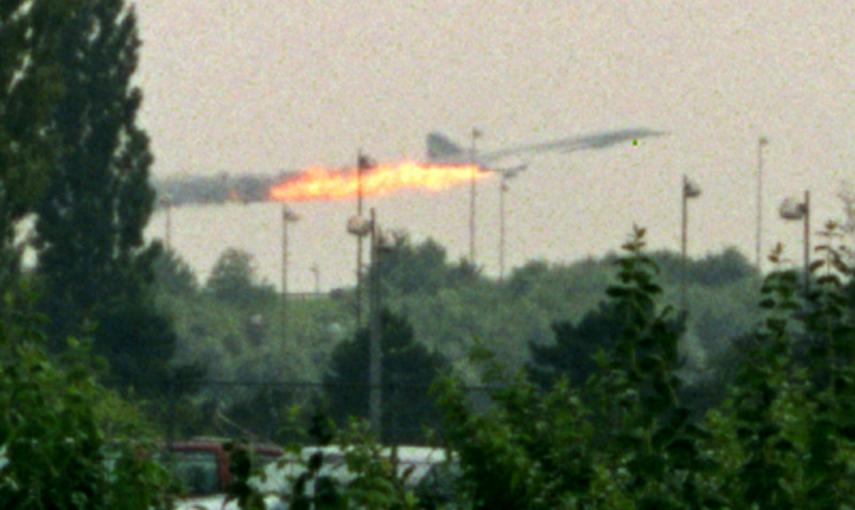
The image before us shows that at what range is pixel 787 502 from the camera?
8312 mm

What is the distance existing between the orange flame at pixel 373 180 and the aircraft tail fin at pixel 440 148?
154cm

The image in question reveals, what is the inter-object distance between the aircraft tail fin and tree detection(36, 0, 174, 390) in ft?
26.3

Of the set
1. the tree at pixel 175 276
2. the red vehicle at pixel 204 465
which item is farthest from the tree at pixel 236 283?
the red vehicle at pixel 204 465

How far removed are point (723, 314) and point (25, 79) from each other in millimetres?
49682

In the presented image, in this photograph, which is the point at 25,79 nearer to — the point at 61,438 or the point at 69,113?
the point at 69,113

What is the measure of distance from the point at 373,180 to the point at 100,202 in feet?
29.1

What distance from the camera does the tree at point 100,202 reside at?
67188 mm

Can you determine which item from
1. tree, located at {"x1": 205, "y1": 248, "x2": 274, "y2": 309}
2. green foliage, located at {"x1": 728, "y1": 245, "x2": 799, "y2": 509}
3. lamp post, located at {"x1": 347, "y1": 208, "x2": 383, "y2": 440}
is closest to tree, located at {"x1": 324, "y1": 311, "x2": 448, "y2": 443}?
lamp post, located at {"x1": 347, "y1": 208, "x2": 383, "y2": 440}

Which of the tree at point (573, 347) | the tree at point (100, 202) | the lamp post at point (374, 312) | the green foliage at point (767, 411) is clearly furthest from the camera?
the tree at point (100, 202)

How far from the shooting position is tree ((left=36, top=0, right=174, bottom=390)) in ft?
220

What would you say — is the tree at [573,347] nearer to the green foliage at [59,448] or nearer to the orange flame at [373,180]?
the orange flame at [373,180]

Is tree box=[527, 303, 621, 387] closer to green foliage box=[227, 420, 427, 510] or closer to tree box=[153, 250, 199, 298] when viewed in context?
green foliage box=[227, 420, 427, 510]

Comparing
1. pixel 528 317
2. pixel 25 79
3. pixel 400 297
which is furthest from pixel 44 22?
pixel 400 297

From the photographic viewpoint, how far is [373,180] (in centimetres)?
6300
